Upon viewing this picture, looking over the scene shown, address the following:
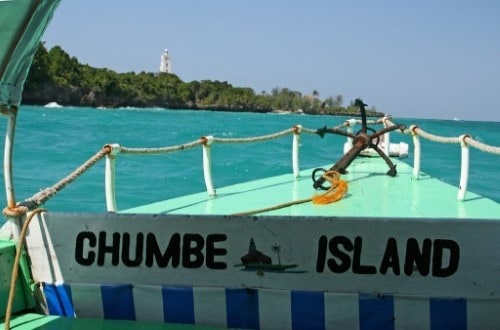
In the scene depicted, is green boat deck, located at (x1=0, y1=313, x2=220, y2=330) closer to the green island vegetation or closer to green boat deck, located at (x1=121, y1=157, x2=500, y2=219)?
green boat deck, located at (x1=121, y1=157, x2=500, y2=219)

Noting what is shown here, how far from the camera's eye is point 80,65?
120500 mm

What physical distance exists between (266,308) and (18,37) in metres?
1.59

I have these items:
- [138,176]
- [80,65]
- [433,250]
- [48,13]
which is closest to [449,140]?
[433,250]

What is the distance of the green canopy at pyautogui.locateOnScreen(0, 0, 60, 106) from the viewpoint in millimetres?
2094

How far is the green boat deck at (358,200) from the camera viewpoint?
194 inches

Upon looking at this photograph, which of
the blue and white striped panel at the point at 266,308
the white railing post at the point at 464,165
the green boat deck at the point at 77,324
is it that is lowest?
the green boat deck at the point at 77,324

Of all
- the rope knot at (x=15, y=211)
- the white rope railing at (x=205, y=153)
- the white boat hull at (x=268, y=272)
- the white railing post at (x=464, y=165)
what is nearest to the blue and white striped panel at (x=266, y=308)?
the white boat hull at (x=268, y=272)

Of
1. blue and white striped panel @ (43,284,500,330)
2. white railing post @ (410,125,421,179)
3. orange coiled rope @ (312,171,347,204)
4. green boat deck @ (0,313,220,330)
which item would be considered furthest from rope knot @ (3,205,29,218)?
white railing post @ (410,125,421,179)

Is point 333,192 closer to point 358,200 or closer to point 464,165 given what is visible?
point 358,200

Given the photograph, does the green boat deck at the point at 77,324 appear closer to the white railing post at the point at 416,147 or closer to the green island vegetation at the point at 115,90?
the white railing post at the point at 416,147

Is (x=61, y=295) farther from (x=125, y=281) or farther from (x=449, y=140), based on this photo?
(x=449, y=140)

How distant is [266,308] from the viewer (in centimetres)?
270

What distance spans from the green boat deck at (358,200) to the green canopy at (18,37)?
2.54 meters

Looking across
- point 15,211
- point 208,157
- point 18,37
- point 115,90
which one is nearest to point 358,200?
point 208,157
